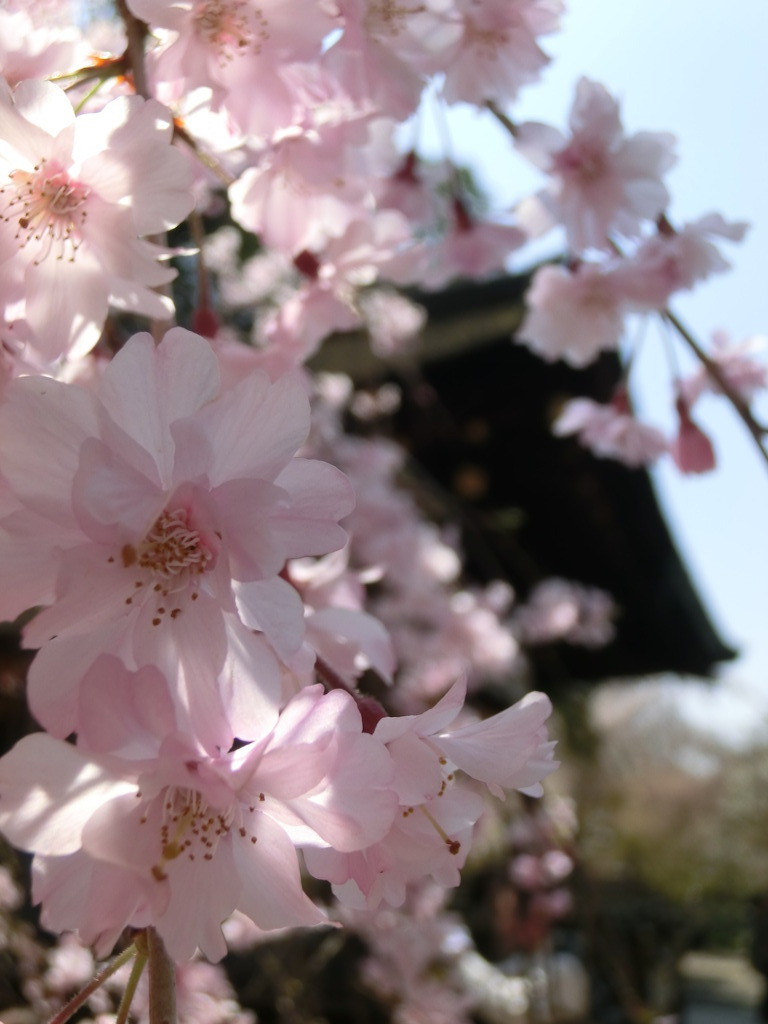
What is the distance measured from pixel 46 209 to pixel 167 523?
0.28 m

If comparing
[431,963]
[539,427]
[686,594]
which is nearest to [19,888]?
[431,963]

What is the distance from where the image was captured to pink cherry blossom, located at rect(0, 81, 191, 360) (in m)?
0.54

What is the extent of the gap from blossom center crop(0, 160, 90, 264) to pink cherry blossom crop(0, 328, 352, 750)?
0.19 m

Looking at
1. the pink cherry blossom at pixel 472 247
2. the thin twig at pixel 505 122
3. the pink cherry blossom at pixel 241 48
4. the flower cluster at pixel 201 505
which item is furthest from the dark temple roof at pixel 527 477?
the pink cherry blossom at pixel 241 48

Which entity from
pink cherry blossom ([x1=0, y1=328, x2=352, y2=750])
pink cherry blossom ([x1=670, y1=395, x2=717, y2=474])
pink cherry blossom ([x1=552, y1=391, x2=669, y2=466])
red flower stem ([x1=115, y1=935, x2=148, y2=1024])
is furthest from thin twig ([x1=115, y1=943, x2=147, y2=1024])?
pink cherry blossom ([x1=552, y1=391, x2=669, y2=466])

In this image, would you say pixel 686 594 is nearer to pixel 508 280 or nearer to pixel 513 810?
pixel 513 810

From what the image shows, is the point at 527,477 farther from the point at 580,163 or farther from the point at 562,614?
the point at 580,163

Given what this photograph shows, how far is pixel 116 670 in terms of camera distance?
0.39m

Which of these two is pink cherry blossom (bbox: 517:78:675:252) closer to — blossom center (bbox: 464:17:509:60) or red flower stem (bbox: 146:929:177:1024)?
blossom center (bbox: 464:17:509:60)

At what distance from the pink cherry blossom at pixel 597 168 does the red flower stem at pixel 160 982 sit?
80 cm

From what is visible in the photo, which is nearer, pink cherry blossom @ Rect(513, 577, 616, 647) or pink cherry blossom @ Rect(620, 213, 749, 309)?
pink cherry blossom @ Rect(620, 213, 749, 309)

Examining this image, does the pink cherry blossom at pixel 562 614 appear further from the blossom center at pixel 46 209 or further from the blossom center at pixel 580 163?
the blossom center at pixel 46 209

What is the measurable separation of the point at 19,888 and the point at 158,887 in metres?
2.01

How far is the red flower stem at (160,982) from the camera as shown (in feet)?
1.41
